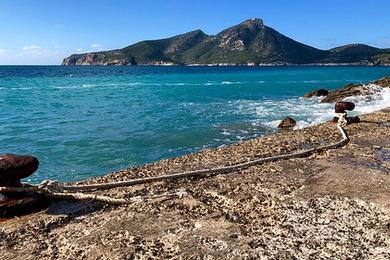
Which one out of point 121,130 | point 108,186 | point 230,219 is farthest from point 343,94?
point 230,219

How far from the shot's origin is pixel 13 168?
736 cm

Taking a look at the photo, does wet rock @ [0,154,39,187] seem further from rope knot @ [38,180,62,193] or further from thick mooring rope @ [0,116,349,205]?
rope knot @ [38,180,62,193]

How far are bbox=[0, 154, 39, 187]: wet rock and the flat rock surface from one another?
751mm

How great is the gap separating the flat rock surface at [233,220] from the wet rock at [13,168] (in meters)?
0.75

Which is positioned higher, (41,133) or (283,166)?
(283,166)

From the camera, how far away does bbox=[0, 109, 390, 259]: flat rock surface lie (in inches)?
237

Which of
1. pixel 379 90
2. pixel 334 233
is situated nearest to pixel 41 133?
pixel 334 233

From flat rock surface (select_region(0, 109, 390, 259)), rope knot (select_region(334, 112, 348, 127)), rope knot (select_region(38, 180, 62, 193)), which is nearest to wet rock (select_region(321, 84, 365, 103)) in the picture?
rope knot (select_region(334, 112, 348, 127))

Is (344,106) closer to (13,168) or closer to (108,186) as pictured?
(108,186)

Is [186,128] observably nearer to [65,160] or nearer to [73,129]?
[73,129]

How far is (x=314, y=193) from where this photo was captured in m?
8.23

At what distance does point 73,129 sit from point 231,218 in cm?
1840

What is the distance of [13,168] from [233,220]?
3942 mm

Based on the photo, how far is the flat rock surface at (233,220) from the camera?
6.01 meters
